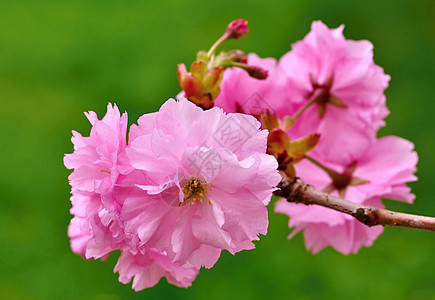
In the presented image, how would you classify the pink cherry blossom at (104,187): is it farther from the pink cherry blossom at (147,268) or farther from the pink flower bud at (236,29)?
the pink flower bud at (236,29)

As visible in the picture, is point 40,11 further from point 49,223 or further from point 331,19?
point 331,19

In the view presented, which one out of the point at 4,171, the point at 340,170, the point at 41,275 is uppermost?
the point at 340,170

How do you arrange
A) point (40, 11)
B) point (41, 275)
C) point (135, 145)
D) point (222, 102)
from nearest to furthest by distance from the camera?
point (135, 145) → point (222, 102) → point (41, 275) → point (40, 11)

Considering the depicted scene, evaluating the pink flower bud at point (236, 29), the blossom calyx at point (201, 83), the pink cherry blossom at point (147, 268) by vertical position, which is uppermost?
the pink flower bud at point (236, 29)

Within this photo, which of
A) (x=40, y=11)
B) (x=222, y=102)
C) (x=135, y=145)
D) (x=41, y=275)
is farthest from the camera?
(x=40, y=11)

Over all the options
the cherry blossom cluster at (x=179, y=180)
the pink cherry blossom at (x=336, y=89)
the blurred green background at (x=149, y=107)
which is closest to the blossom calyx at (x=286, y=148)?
the cherry blossom cluster at (x=179, y=180)

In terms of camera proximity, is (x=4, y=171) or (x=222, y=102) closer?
(x=222, y=102)

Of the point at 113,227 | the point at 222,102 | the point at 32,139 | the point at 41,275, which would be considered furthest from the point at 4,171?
the point at 113,227
